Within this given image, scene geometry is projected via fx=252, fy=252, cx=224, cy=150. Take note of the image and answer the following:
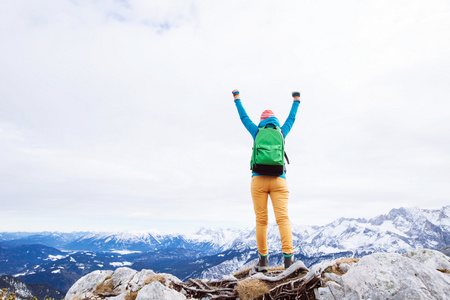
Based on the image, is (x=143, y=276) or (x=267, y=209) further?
(x=143, y=276)

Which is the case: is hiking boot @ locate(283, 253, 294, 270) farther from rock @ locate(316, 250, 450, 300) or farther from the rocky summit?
rock @ locate(316, 250, 450, 300)

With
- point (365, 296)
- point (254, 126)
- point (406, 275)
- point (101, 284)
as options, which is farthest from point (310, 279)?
point (101, 284)

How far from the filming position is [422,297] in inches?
226

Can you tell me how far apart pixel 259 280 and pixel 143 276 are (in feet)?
22.5

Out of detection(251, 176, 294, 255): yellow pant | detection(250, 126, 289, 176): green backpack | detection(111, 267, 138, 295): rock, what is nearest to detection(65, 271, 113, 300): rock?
detection(111, 267, 138, 295): rock

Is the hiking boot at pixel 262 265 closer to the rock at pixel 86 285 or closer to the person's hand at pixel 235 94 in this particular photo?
the person's hand at pixel 235 94

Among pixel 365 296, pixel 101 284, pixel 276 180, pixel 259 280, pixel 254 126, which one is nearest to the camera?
pixel 365 296

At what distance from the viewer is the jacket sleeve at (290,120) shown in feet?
34.3

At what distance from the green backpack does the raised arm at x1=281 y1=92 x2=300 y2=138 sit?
92cm

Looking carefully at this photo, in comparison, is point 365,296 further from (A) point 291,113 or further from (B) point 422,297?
(A) point 291,113

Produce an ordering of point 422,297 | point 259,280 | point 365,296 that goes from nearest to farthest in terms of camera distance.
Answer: point 422,297, point 365,296, point 259,280

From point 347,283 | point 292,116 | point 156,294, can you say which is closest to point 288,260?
point 347,283

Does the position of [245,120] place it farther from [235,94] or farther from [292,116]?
[292,116]

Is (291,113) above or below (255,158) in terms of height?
above
